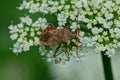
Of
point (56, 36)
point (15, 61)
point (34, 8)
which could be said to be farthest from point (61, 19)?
point (15, 61)

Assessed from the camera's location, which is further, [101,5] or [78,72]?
[78,72]

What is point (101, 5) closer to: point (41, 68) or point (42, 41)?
point (42, 41)

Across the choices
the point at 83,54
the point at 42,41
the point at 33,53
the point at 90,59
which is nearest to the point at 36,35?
the point at 42,41

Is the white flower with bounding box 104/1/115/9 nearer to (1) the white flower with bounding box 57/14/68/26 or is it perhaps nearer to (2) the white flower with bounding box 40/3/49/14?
(1) the white flower with bounding box 57/14/68/26

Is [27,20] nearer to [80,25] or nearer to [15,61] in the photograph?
[80,25]

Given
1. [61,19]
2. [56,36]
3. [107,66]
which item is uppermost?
[61,19]

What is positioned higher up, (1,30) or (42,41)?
(1,30)

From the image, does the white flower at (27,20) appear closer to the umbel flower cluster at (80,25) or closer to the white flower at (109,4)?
the umbel flower cluster at (80,25)
